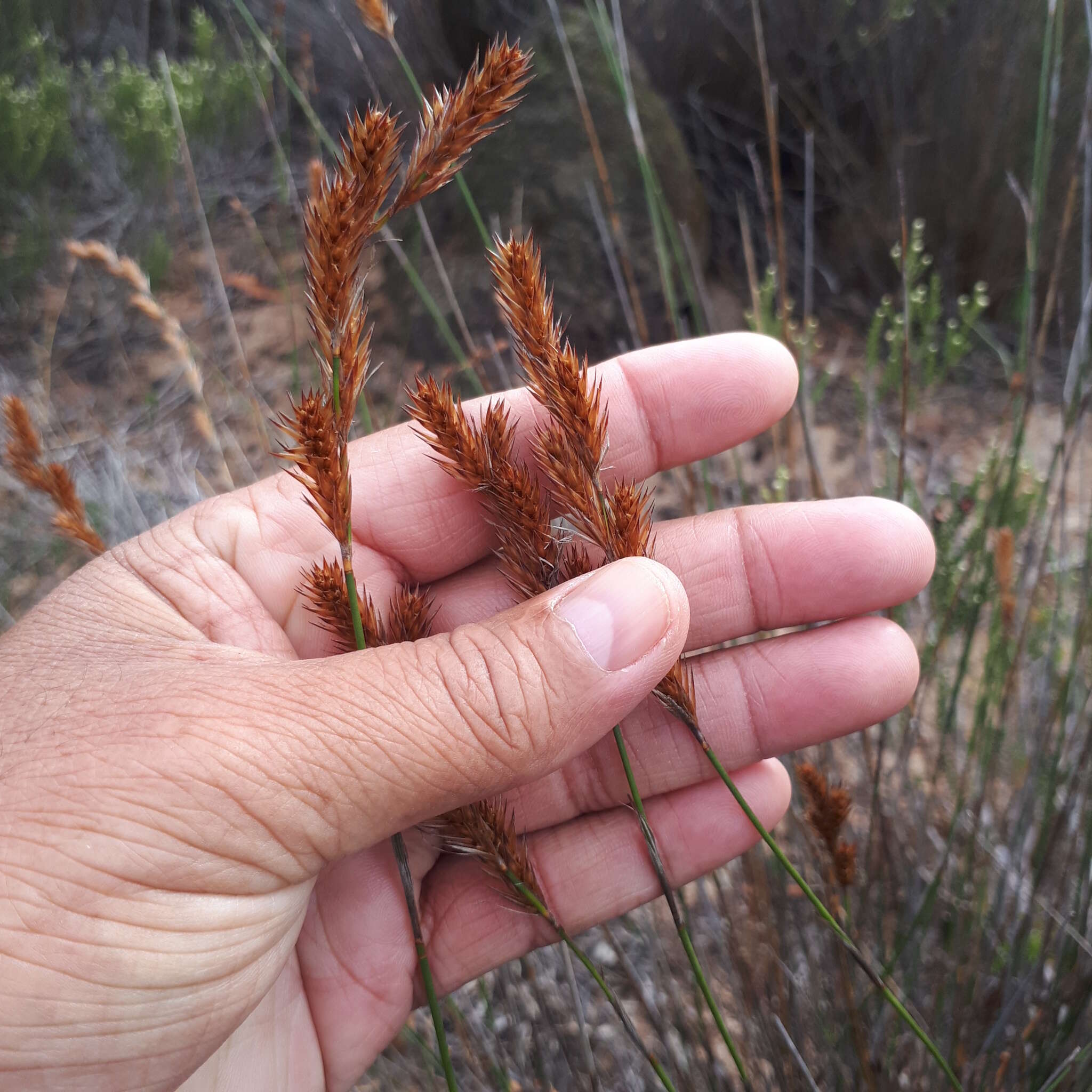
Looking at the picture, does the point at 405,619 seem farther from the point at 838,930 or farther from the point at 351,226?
the point at 838,930

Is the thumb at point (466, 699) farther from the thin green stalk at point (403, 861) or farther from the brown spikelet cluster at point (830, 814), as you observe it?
the brown spikelet cluster at point (830, 814)

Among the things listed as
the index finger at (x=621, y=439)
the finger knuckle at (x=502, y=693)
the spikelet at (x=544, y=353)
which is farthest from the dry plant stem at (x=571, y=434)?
the index finger at (x=621, y=439)

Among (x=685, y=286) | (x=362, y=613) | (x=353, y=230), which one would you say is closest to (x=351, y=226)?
(x=353, y=230)

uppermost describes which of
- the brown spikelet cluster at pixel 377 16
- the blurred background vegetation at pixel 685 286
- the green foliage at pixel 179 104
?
the brown spikelet cluster at pixel 377 16

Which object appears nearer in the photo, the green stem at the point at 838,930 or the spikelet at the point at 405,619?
the green stem at the point at 838,930

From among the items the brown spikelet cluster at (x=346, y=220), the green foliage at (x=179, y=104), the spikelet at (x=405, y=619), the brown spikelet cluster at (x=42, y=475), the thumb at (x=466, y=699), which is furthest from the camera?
the green foliage at (x=179, y=104)

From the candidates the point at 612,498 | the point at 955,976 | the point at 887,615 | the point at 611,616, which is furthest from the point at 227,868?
the point at 887,615

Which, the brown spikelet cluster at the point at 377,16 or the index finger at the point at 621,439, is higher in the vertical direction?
the brown spikelet cluster at the point at 377,16

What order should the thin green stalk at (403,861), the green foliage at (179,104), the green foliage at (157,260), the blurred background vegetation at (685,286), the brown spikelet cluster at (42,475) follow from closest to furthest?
the thin green stalk at (403,861) < the brown spikelet cluster at (42,475) < the blurred background vegetation at (685,286) < the green foliage at (179,104) < the green foliage at (157,260)
